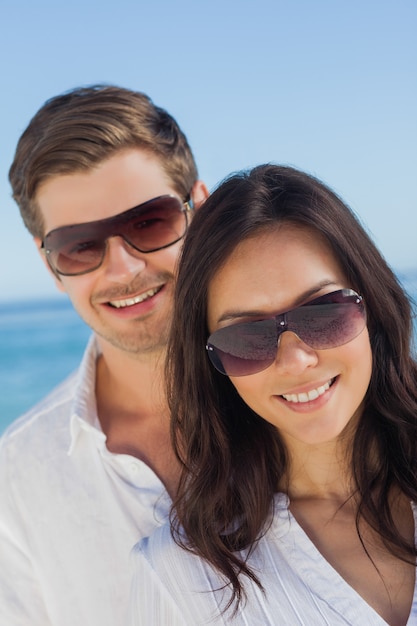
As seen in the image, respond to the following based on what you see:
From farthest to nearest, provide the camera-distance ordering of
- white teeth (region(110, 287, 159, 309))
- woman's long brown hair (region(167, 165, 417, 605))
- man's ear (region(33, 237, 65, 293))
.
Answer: man's ear (region(33, 237, 65, 293))
white teeth (region(110, 287, 159, 309))
woman's long brown hair (region(167, 165, 417, 605))

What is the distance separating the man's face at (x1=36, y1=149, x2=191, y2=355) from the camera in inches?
121

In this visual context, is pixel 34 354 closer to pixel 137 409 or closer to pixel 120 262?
pixel 137 409

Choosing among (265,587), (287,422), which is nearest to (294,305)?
(287,422)

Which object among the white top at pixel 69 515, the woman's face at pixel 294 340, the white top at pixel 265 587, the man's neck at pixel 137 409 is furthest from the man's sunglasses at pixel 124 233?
the white top at pixel 265 587

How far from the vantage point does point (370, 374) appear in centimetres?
221

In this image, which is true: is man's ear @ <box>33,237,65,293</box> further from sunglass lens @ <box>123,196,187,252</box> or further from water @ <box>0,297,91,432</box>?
water @ <box>0,297,91,432</box>

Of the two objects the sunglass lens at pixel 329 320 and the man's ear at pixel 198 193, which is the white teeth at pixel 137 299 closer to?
the man's ear at pixel 198 193

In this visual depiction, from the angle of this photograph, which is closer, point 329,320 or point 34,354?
point 329,320

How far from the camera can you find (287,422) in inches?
86.3

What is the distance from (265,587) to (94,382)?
1456 mm

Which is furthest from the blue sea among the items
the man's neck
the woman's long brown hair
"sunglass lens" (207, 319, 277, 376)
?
"sunglass lens" (207, 319, 277, 376)

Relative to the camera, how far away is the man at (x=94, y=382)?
287 centimetres

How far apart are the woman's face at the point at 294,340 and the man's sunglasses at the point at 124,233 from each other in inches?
35.9

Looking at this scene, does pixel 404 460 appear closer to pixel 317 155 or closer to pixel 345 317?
pixel 345 317
